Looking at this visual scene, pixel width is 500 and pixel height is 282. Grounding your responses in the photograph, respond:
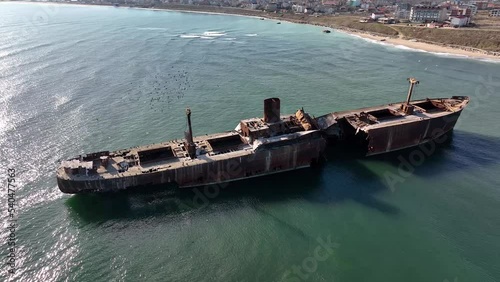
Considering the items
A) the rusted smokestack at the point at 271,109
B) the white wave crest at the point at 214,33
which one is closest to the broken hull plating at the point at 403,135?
the rusted smokestack at the point at 271,109

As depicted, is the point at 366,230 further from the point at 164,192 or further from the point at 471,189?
the point at 164,192

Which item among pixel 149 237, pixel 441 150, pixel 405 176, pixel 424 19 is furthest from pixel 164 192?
pixel 424 19

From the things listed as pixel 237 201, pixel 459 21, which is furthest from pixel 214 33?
pixel 237 201

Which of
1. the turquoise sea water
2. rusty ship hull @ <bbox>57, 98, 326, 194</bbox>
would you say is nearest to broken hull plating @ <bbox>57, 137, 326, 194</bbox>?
rusty ship hull @ <bbox>57, 98, 326, 194</bbox>

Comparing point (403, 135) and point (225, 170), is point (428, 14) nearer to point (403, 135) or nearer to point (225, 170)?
point (403, 135)

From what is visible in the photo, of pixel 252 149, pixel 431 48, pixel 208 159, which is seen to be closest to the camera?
pixel 208 159

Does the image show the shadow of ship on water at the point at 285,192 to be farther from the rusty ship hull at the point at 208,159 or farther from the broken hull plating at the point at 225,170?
the rusty ship hull at the point at 208,159
